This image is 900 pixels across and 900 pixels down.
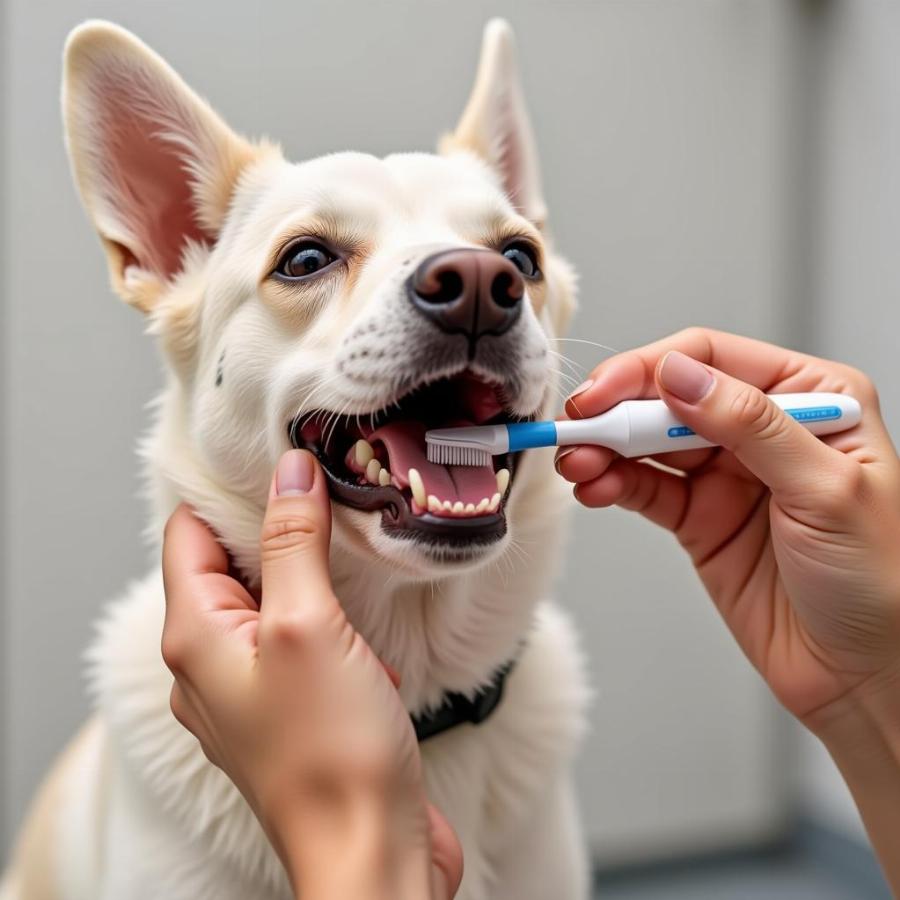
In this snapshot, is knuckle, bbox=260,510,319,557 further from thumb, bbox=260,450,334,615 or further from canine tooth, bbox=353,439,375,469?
canine tooth, bbox=353,439,375,469

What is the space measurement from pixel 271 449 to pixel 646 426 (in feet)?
1.41

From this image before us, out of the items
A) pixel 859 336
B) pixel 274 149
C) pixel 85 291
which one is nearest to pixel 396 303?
pixel 274 149

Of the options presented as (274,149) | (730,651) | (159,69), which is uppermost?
(159,69)

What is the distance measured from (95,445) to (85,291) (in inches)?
12.4

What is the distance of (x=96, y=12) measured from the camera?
1.80 meters

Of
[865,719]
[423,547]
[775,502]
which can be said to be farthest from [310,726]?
[865,719]

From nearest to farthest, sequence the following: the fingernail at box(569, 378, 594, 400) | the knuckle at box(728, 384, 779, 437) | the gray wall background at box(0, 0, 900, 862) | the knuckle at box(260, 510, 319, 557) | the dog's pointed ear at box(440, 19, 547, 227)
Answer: the knuckle at box(260, 510, 319, 557)
the knuckle at box(728, 384, 779, 437)
the fingernail at box(569, 378, 594, 400)
the dog's pointed ear at box(440, 19, 547, 227)
the gray wall background at box(0, 0, 900, 862)

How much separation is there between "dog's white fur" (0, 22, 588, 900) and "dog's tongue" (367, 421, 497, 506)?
52mm

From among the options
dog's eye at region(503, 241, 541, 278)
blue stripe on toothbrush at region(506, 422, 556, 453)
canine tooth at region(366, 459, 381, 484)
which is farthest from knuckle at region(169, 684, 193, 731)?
dog's eye at region(503, 241, 541, 278)

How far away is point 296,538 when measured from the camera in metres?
0.86

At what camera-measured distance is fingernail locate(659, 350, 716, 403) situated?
99 cm

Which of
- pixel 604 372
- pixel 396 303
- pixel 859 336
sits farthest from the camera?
pixel 859 336

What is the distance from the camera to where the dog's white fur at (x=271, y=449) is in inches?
41.4

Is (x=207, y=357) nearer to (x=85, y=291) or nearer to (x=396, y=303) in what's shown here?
(x=396, y=303)
